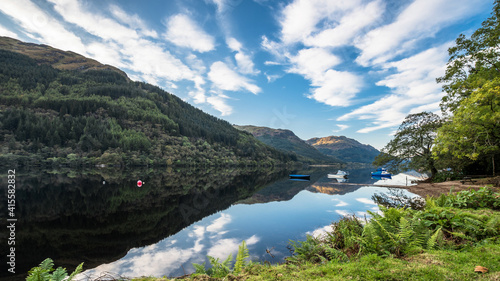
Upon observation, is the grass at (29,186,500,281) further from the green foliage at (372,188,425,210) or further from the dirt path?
the dirt path

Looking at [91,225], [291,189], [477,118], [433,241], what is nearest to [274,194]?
[291,189]

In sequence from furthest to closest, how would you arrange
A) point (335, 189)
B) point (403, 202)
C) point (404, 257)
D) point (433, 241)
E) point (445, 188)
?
A: point (335, 189)
point (445, 188)
point (403, 202)
point (433, 241)
point (404, 257)

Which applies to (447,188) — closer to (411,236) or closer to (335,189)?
(335,189)

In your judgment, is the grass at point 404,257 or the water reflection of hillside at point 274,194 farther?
the water reflection of hillside at point 274,194

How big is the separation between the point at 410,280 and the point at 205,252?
11467mm

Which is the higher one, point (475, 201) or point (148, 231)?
point (475, 201)

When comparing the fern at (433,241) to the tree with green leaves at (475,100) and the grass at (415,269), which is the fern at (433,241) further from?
the tree with green leaves at (475,100)

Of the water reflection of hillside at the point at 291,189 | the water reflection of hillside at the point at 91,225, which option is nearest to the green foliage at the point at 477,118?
the water reflection of hillside at the point at 291,189

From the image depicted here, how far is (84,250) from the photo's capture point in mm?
12844

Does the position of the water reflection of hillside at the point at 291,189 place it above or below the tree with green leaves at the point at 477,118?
below

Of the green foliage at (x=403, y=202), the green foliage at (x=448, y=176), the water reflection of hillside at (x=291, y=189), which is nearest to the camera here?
the green foliage at (x=403, y=202)

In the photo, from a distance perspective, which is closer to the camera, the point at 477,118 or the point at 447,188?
the point at 477,118

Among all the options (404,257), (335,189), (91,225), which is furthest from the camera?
(335,189)

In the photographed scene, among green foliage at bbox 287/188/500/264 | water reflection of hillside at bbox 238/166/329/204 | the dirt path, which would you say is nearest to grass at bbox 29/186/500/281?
green foliage at bbox 287/188/500/264
